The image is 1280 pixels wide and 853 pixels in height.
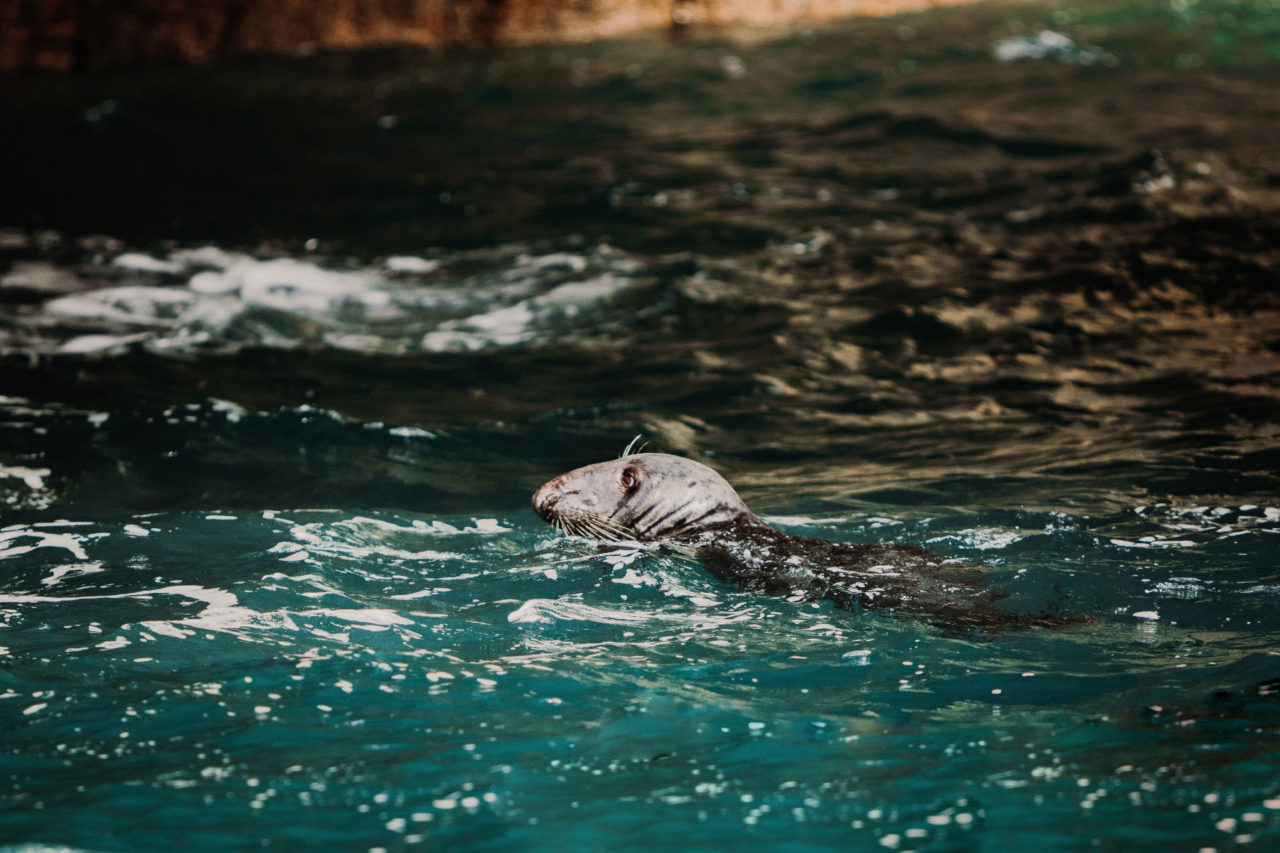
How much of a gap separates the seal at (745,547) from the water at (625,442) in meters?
0.11

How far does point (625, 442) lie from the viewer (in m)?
7.45

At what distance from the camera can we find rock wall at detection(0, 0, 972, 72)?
63.2 ft

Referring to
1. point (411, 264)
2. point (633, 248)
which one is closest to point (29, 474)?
point (411, 264)

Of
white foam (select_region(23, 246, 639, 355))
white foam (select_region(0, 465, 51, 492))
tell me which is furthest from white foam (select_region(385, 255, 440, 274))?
white foam (select_region(0, 465, 51, 492))

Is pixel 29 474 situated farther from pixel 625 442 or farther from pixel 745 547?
pixel 745 547

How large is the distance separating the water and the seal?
0.37ft

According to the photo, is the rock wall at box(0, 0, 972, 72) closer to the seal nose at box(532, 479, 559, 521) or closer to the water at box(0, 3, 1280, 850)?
the water at box(0, 3, 1280, 850)

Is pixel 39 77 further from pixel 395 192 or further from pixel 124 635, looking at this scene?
pixel 124 635

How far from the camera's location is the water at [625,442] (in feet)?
12.0

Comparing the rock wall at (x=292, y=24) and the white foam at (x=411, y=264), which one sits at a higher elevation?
the rock wall at (x=292, y=24)

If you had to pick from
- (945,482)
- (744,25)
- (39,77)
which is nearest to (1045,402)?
(945,482)

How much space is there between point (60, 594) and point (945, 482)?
416 centimetres

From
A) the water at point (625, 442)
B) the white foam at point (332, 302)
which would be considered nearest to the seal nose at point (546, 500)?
the water at point (625, 442)

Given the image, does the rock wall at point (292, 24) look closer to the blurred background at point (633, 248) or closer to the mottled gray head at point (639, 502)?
the blurred background at point (633, 248)
